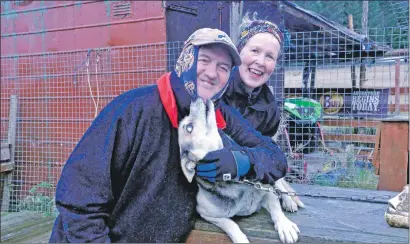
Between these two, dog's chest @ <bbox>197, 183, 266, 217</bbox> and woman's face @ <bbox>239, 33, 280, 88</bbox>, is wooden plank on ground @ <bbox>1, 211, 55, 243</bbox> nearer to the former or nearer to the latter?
dog's chest @ <bbox>197, 183, 266, 217</bbox>

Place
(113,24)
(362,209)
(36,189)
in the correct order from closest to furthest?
1. (362,209)
2. (113,24)
3. (36,189)

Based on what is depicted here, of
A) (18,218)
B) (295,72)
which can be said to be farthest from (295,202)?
(295,72)

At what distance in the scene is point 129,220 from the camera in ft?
6.16

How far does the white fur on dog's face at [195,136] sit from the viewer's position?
1840 mm

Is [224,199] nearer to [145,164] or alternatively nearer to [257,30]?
[145,164]

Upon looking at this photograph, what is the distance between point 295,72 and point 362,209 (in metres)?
3.90

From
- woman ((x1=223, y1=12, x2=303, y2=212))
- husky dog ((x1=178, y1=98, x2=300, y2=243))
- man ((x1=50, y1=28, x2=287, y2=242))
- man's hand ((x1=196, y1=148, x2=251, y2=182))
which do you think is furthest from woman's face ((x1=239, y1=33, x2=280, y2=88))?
man's hand ((x1=196, y1=148, x2=251, y2=182))

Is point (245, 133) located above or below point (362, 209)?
above

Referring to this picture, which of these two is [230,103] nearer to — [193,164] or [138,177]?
[193,164]

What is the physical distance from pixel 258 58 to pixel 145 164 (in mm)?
730

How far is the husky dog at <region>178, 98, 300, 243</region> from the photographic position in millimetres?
1845

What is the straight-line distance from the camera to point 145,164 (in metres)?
1.84

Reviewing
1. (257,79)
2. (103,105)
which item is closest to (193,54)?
(257,79)

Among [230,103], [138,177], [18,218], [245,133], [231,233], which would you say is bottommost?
[18,218]
